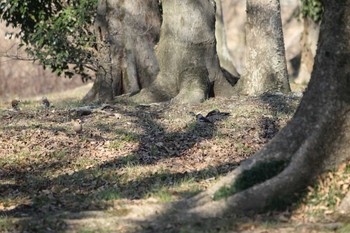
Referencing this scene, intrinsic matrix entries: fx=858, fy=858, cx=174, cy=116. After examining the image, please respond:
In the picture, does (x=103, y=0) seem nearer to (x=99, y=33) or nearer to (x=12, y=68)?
(x=99, y=33)

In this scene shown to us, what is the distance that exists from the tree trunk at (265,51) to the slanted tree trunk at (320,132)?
794 centimetres

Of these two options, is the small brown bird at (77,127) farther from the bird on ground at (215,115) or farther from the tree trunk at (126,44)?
the tree trunk at (126,44)

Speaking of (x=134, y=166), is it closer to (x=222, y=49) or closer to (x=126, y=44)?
(x=126, y=44)

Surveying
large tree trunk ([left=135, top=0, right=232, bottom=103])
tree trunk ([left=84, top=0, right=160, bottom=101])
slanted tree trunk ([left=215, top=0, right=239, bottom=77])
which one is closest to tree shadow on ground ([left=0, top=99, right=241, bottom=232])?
large tree trunk ([left=135, top=0, right=232, bottom=103])

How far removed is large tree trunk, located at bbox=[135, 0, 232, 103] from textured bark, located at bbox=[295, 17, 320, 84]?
48.8ft

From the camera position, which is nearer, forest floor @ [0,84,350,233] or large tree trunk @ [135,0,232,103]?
forest floor @ [0,84,350,233]

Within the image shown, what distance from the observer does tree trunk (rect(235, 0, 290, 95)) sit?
653 inches

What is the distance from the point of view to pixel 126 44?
60.1 feet

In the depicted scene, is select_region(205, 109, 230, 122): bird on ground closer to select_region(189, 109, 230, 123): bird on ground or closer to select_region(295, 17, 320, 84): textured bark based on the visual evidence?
select_region(189, 109, 230, 123): bird on ground

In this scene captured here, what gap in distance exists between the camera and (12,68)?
115ft

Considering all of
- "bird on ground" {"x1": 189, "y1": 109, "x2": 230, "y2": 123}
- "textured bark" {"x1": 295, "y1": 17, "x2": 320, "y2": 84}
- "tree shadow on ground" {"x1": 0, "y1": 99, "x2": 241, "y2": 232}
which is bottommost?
"tree shadow on ground" {"x1": 0, "y1": 99, "x2": 241, "y2": 232}

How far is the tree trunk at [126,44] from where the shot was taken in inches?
716

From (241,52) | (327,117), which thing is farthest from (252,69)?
(241,52)

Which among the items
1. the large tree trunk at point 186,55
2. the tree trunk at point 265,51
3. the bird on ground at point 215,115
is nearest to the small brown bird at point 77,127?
the bird on ground at point 215,115
